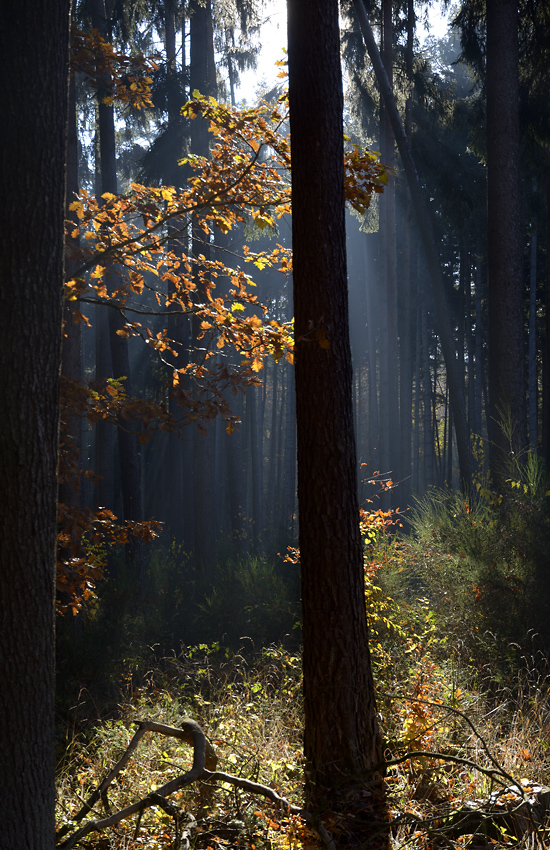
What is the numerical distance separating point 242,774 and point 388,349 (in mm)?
11868

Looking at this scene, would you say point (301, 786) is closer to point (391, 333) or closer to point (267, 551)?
point (267, 551)

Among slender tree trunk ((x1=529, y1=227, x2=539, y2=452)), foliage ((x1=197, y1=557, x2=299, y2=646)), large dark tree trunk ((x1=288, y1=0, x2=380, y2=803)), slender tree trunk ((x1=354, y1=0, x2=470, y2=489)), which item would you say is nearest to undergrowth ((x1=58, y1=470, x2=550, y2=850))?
large dark tree trunk ((x1=288, y1=0, x2=380, y2=803))

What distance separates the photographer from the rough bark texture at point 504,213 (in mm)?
7957

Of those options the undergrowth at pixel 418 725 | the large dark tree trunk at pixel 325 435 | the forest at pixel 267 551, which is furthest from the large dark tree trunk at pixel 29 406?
the large dark tree trunk at pixel 325 435

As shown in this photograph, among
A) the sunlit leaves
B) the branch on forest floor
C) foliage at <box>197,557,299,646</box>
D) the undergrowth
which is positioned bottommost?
foliage at <box>197,557,299,646</box>

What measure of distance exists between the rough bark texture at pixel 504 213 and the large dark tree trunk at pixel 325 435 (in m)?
5.10

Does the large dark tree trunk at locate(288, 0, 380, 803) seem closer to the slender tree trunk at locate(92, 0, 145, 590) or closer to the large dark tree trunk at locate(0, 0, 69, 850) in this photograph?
the large dark tree trunk at locate(0, 0, 69, 850)

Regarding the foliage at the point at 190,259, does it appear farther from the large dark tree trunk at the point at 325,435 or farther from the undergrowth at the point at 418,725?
the undergrowth at the point at 418,725

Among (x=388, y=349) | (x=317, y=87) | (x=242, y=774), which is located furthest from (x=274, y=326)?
(x=388, y=349)

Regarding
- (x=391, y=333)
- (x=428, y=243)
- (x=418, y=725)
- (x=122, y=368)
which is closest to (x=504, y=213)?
(x=428, y=243)

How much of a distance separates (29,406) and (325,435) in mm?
1749

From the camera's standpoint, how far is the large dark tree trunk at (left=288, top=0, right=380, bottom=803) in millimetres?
3303

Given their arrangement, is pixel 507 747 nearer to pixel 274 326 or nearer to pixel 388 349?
pixel 274 326

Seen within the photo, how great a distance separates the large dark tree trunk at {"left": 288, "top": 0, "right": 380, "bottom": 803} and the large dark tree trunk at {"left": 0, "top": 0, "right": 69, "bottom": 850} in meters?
1.56
